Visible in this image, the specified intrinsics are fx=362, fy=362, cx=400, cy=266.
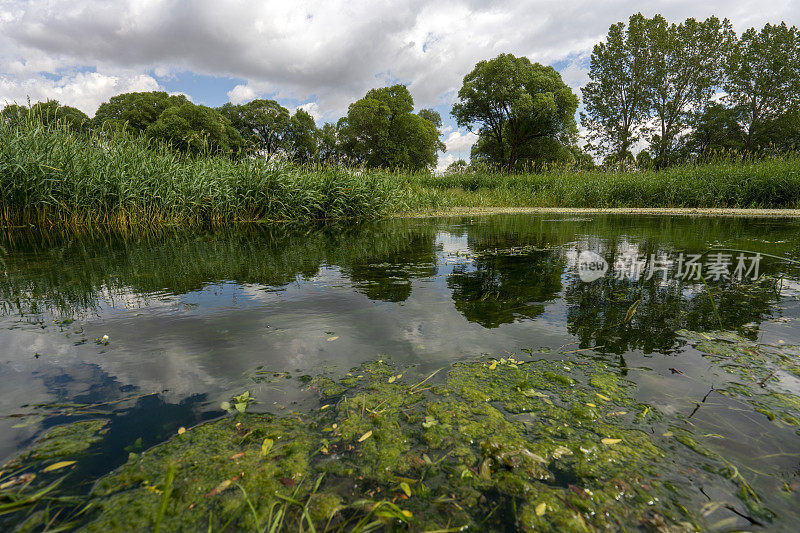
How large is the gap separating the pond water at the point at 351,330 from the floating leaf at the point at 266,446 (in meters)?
0.23

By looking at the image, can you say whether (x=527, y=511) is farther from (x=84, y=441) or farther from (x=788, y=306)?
(x=788, y=306)

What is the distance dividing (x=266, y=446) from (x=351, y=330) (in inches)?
44.7

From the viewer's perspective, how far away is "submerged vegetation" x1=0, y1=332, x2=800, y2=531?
1.00m

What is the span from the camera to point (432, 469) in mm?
1192

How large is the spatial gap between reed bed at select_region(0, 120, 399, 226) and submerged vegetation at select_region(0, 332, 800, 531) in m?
8.88

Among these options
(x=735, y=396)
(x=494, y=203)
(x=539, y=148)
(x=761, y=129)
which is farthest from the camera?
(x=539, y=148)

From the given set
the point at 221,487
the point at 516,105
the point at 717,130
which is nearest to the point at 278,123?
the point at 516,105

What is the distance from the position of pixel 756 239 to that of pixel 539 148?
3102cm

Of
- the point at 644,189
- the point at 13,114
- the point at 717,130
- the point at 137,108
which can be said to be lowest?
the point at 644,189

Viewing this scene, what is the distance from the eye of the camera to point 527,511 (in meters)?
1.03

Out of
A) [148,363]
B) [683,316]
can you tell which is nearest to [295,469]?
[148,363]

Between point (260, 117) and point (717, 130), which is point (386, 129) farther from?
point (717, 130)

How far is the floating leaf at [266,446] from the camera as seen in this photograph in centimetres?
126

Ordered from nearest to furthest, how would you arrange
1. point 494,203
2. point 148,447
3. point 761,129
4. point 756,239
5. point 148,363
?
point 148,447
point 148,363
point 756,239
point 494,203
point 761,129
